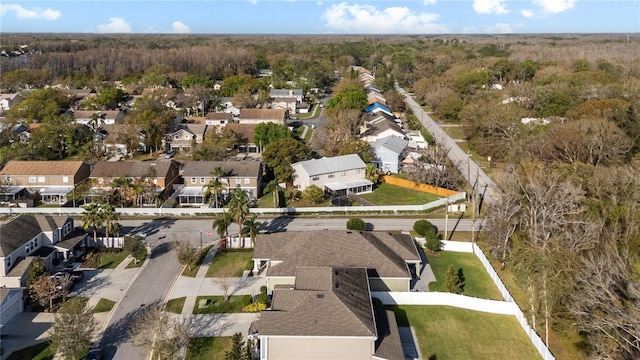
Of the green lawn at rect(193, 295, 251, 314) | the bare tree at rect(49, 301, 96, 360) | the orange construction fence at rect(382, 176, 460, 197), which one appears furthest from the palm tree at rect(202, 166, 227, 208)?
the bare tree at rect(49, 301, 96, 360)

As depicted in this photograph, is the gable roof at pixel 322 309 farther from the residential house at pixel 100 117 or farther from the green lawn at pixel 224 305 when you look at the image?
the residential house at pixel 100 117

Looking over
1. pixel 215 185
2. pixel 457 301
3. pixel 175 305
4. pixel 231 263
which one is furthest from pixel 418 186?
pixel 175 305

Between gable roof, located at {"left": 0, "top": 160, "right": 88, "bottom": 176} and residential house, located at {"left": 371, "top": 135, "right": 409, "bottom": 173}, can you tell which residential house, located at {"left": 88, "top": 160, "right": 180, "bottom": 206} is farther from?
residential house, located at {"left": 371, "top": 135, "right": 409, "bottom": 173}

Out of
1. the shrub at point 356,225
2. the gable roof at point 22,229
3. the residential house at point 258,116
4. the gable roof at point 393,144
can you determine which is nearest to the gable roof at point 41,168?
the gable roof at point 22,229

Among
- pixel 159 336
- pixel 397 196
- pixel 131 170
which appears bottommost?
pixel 159 336

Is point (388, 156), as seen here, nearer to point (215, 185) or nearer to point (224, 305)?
point (215, 185)

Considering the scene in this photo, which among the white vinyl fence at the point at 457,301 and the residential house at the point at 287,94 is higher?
the residential house at the point at 287,94
